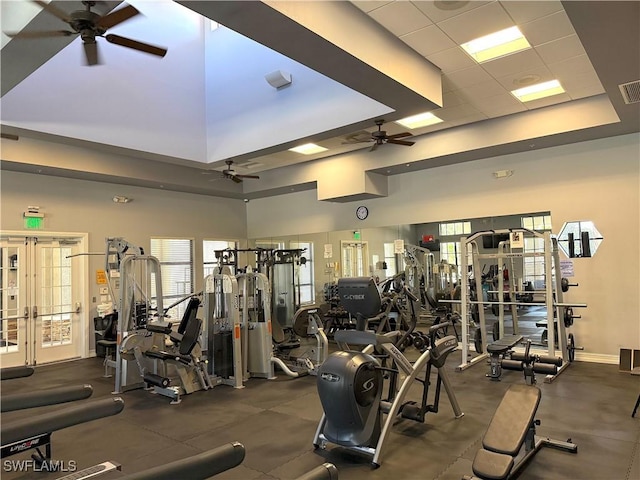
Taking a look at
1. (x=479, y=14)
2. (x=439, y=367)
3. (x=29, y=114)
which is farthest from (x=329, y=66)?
(x=29, y=114)

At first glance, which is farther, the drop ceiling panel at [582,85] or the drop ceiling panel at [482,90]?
the drop ceiling panel at [482,90]

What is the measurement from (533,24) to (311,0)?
214 cm

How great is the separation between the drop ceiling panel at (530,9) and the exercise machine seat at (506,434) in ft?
10.4

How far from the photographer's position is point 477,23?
4055mm

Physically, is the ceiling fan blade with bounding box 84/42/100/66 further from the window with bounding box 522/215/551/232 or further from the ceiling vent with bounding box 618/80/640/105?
the window with bounding box 522/215/551/232

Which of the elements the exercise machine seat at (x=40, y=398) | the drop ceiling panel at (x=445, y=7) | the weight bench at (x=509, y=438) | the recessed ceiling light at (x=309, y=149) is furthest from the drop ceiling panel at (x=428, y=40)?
the exercise machine seat at (x=40, y=398)

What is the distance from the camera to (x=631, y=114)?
541 centimetres

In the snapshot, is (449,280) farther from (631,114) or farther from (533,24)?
(533,24)

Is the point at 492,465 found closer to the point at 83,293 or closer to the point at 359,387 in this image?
the point at 359,387

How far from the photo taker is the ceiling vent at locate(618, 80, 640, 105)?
177 inches

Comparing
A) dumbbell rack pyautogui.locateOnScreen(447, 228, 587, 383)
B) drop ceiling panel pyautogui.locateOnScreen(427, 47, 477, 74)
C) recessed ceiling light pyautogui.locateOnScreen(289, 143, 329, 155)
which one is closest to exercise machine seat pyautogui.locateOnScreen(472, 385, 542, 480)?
dumbbell rack pyautogui.locateOnScreen(447, 228, 587, 383)

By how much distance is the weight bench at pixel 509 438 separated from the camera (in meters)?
2.38

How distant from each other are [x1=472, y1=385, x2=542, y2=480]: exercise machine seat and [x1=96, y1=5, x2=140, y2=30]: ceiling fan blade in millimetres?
3778

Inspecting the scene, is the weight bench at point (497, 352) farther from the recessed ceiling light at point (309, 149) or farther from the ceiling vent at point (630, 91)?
the recessed ceiling light at point (309, 149)
